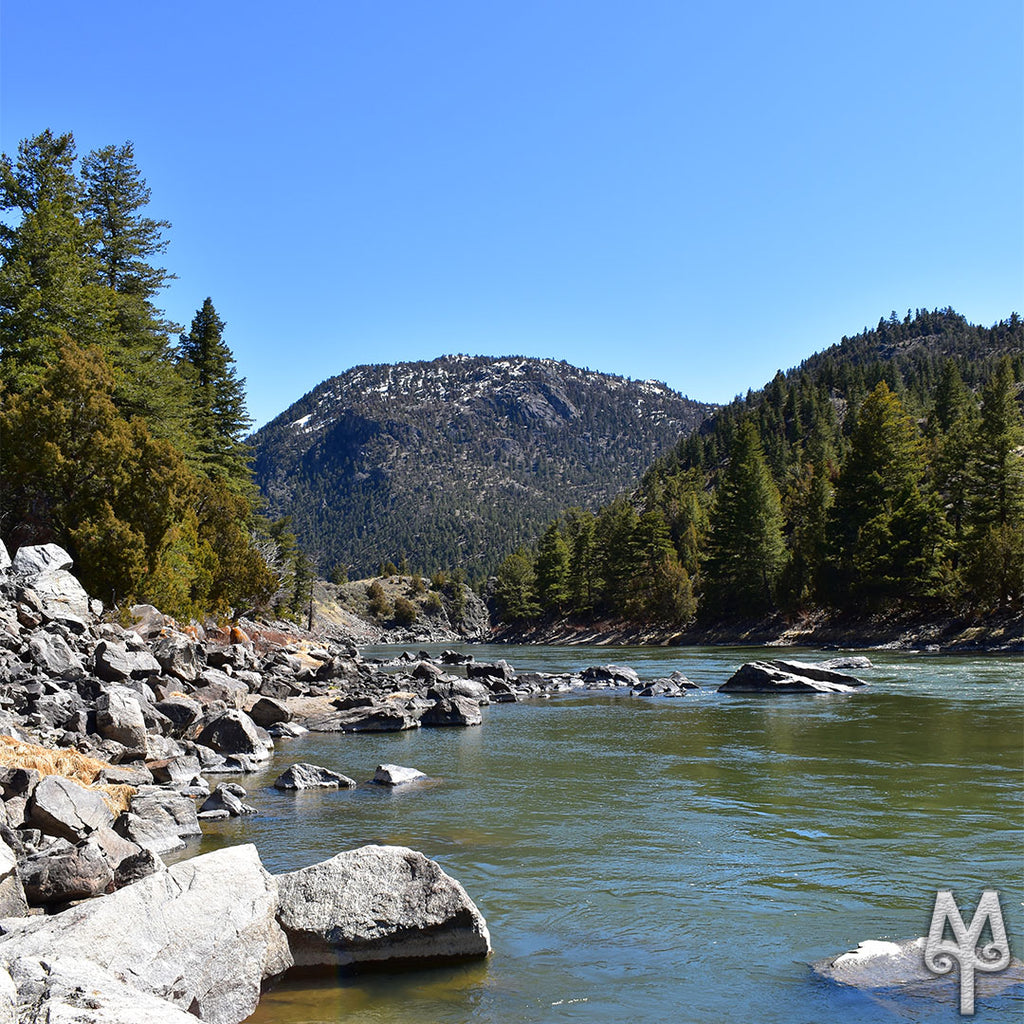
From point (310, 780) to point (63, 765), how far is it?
14.0 ft

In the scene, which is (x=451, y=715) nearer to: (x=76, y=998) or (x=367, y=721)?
(x=367, y=721)

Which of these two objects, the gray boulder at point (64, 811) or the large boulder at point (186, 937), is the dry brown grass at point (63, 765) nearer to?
the gray boulder at point (64, 811)

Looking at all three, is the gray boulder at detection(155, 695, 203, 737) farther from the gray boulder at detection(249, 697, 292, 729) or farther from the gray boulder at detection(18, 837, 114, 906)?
the gray boulder at detection(18, 837, 114, 906)

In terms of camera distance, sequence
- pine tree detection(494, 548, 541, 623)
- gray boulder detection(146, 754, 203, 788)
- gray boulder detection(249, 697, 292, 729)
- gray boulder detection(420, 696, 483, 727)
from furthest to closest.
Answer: pine tree detection(494, 548, 541, 623), gray boulder detection(420, 696, 483, 727), gray boulder detection(249, 697, 292, 729), gray boulder detection(146, 754, 203, 788)

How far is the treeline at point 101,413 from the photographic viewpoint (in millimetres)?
32250

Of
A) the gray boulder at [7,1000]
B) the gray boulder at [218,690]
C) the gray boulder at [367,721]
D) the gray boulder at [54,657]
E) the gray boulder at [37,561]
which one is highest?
the gray boulder at [37,561]

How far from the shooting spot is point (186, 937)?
6684mm

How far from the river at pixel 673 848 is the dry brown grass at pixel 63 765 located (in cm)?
195

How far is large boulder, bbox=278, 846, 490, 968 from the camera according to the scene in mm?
7746

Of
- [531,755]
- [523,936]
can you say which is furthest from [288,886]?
[531,755]

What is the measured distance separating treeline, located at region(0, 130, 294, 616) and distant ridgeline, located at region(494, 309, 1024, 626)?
44629 millimetres

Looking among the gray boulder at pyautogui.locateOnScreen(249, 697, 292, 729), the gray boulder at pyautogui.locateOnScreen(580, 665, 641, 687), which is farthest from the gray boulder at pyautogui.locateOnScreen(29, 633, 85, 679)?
the gray boulder at pyautogui.locateOnScreen(580, 665, 641, 687)

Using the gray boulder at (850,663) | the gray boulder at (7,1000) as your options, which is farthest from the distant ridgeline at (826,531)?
the gray boulder at (7,1000)

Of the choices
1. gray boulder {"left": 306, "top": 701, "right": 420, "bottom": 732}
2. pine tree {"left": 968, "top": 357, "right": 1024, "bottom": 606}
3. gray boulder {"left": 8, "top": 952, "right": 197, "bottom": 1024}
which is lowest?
gray boulder {"left": 306, "top": 701, "right": 420, "bottom": 732}
